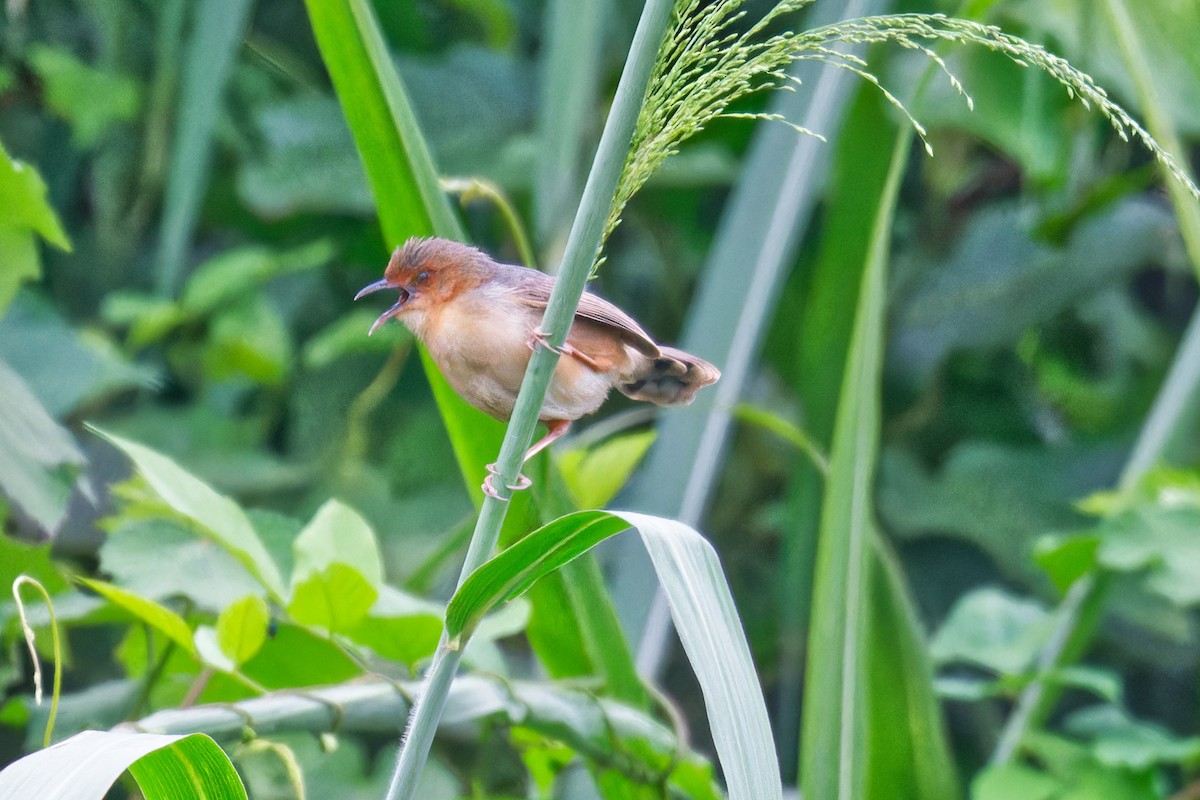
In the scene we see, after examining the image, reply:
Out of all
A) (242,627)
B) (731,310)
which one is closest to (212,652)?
(242,627)

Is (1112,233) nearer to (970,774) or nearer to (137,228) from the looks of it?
(970,774)

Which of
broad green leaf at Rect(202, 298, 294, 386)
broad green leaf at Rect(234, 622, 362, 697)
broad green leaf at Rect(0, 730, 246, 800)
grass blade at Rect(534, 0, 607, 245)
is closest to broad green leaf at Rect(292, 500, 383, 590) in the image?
broad green leaf at Rect(234, 622, 362, 697)

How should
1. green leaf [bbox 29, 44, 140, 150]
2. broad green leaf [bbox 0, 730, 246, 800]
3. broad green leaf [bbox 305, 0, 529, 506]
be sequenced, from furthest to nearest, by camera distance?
green leaf [bbox 29, 44, 140, 150], broad green leaf [bbox 305, 0, 529, 506], broad green leaf [bbox 0, 730, 246, 800]

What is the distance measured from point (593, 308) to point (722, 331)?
20.3 inches

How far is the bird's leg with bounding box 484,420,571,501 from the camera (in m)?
0.65

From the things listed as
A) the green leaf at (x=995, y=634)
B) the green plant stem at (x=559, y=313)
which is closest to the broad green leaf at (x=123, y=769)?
the green plant stem at (x=559, y=313)

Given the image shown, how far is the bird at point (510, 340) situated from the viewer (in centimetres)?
87

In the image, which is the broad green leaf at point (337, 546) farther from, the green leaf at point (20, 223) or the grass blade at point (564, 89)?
the grass blade at point (564, 89)

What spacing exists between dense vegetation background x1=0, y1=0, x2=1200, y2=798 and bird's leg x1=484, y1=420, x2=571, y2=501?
0.77 ft

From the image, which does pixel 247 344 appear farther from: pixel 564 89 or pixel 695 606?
pixel 695 606

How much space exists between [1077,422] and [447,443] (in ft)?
4.15

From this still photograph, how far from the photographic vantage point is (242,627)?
88 centimetres

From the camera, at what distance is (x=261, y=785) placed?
3.96 feet

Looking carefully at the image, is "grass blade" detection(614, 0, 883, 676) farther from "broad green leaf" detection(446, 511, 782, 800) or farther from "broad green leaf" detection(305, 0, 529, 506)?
"broad green leaf" detection(446, 511, 782, 800)
